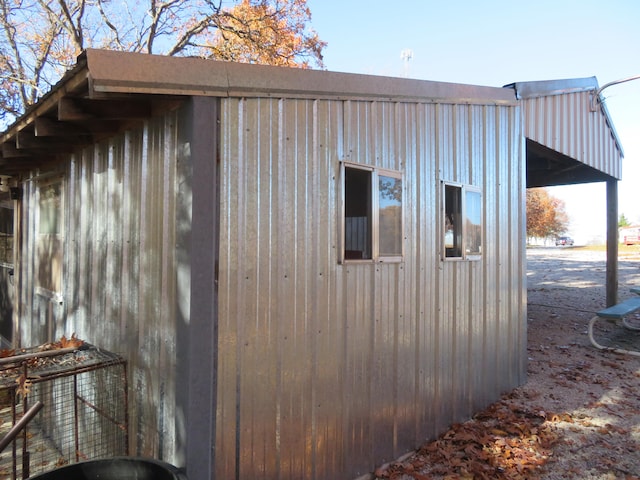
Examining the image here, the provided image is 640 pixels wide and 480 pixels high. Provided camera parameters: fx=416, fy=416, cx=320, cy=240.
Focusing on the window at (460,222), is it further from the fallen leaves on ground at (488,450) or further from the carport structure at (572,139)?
the carport structure at (572,139)

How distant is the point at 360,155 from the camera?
3445mm

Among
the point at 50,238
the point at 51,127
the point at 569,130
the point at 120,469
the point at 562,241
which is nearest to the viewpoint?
the point at 120,469

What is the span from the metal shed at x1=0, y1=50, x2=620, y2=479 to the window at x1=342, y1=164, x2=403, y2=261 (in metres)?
0.02

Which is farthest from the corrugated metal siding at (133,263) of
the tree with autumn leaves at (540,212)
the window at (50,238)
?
the tree with autumn leaves at (540,212)

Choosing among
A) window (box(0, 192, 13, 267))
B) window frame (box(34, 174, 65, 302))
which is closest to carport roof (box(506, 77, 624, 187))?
window frame (box(34, 174, 65, 302))

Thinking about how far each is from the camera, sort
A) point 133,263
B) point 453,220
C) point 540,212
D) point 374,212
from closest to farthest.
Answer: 1. point 133,263
2. point 374,212
3. point 453,220
4. point 540,212

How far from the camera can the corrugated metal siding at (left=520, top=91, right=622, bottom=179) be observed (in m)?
6.26

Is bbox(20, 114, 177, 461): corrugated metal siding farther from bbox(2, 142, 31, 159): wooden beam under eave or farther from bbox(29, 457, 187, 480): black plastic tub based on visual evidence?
bbox(2, 142, 31, 159): wooden beam under eave

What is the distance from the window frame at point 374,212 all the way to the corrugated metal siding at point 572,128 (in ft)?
11.3

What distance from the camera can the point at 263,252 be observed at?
111 inches

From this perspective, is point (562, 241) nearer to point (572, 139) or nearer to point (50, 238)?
point (572, 139)

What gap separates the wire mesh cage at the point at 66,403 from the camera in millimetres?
2902

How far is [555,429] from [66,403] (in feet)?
16.2

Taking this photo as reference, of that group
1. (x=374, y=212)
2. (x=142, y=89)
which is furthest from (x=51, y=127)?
(x=374, y=212)
